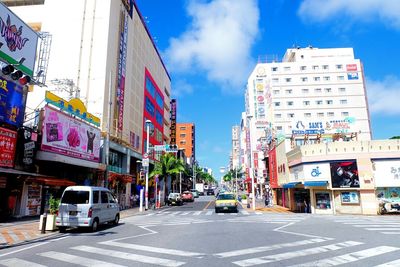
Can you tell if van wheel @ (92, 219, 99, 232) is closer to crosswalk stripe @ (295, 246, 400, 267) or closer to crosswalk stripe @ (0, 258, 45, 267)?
crosswalk stripe @ (0, 258, 45, 267)

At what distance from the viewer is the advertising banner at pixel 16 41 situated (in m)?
20.2

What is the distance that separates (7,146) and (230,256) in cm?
1706

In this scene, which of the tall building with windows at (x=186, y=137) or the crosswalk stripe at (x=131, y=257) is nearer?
the crosswalk stripe at (x=131, y=257)

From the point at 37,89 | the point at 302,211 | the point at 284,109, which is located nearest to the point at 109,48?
the point at 37,89

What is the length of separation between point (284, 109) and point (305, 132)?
119 feet

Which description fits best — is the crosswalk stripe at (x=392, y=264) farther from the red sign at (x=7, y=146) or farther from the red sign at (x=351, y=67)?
the red sign at (x=351, y=67)

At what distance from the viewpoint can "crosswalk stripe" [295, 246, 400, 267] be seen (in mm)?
7816

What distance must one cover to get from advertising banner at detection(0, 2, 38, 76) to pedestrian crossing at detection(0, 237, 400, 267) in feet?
53.4

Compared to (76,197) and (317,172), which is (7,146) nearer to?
(76,197)

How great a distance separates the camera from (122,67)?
36.9 metres

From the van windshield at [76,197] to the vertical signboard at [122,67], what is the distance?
20.7 metres

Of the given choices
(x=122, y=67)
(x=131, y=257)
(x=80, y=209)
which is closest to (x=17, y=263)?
(x=131, y=257)

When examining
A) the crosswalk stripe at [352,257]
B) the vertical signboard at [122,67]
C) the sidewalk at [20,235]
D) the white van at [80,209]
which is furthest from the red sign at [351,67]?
the sidewalk at [20,235]

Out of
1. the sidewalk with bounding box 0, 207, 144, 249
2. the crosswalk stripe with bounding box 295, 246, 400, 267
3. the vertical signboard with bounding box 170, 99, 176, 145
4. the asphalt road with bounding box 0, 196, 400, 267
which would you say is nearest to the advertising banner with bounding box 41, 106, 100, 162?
the sidewalk with bounding box 0, 207, 144, 249
